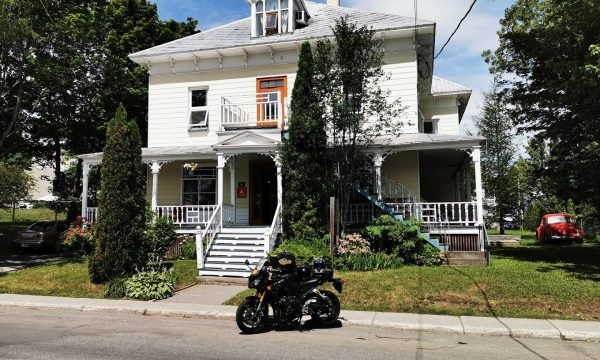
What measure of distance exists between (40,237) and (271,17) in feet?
48.8

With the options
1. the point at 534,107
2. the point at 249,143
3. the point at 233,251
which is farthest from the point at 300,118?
the point at 534,107

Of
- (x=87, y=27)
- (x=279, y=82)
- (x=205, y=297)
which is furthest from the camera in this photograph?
(x=87, y=27)

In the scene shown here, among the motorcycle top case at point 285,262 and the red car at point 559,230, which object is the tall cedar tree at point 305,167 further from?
the red car at point 559,230

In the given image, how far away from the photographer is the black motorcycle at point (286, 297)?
26.1 ft

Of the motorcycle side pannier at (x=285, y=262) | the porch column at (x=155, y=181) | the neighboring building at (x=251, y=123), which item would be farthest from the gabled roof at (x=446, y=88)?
the motorcycle side pannier at (x=285, y=262)

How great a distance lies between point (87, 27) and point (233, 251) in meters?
13.2

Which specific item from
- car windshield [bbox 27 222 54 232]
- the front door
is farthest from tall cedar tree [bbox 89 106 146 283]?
car windshield [bbox 27 222 54 232]

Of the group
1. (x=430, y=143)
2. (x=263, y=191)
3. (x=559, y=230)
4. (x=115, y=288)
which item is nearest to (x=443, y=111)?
(x=430, y=143)

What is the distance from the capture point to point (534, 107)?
18188 mm

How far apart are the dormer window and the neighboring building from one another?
4cm

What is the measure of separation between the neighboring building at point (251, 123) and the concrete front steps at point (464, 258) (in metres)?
Answer: 1.26

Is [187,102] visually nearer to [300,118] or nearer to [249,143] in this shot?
[249,143]

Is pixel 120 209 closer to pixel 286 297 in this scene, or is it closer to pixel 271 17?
pixel 286 297

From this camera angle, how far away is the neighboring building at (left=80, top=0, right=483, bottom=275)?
16188 mm
